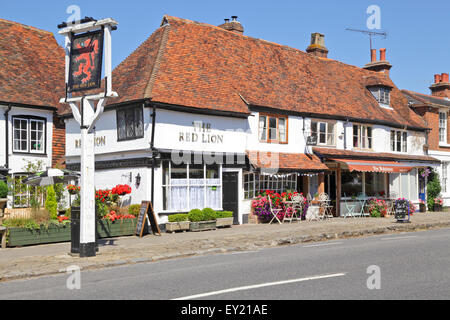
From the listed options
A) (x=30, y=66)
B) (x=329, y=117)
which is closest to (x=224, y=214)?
(x=329, y=117)

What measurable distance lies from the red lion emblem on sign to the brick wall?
456 inches

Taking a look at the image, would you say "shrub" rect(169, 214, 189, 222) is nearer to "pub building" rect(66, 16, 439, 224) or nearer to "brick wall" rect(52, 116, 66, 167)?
"pub building" rect(66, 16, 439, 224)

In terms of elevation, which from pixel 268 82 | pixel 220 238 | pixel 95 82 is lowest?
pixel 220 238

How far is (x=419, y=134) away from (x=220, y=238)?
18308 mm

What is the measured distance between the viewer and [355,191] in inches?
1038

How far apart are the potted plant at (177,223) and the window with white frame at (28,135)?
26.1 feet

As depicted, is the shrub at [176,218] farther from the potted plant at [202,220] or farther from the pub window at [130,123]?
the pub window at [130,123]

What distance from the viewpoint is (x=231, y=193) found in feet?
67.5

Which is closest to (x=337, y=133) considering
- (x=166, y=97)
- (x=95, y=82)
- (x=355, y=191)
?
(x=355, y=191)

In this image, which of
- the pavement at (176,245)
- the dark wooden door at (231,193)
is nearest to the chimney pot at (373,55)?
the pavement at (176,245)

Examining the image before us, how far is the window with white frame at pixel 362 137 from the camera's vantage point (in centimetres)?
2614
